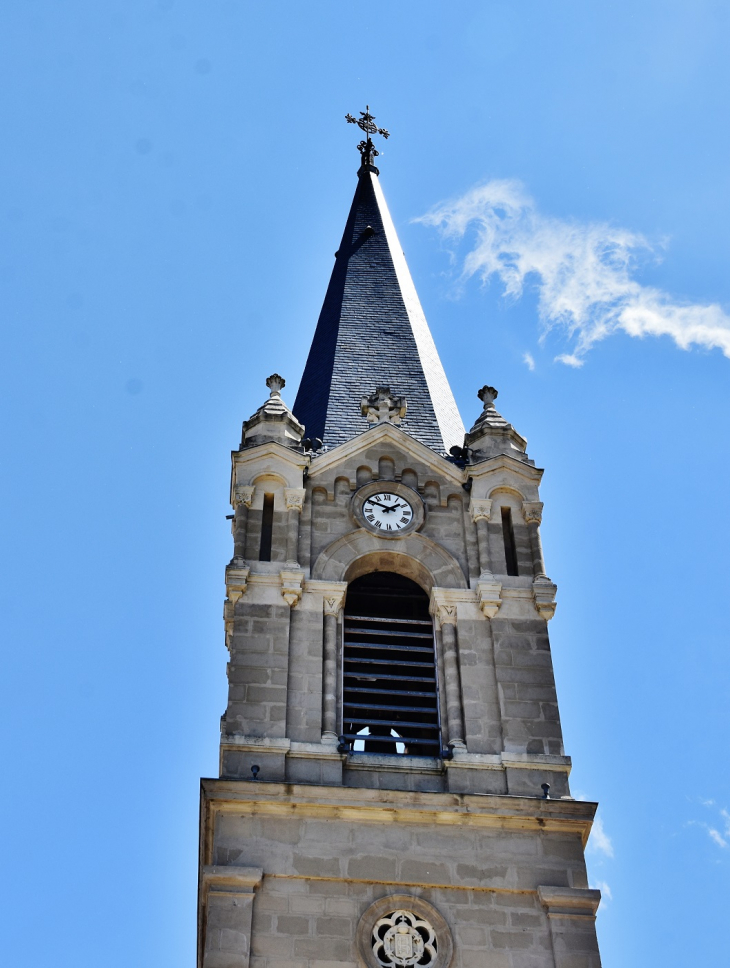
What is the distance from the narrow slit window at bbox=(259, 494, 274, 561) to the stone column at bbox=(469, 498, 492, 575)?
3.42 m

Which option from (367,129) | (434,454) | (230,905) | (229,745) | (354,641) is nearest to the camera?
(230,905)

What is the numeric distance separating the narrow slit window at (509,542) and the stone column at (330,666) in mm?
2954

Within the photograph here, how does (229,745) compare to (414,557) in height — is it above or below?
below

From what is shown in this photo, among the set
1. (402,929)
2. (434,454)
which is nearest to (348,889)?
(402,929)

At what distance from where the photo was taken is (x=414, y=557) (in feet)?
91.7

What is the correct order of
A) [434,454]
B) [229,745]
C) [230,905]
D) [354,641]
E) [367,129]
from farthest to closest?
[367,129] < [434,454] < [354,641] < [229,745] < [230,905]

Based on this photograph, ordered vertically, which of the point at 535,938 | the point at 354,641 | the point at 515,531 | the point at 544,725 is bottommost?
the point at 535,938

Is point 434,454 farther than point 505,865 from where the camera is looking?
Yes

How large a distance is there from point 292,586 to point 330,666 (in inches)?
62.1

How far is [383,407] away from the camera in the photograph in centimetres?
3078

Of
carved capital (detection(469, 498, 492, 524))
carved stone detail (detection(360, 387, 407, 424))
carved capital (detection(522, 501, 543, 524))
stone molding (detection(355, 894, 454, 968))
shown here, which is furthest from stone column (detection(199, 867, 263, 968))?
carved stone detail (detection(360, 387, 407, 424))

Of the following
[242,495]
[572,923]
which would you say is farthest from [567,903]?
[242,495]

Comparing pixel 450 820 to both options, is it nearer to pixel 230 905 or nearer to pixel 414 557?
pixel 230 905

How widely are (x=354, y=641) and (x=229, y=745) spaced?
337cm
